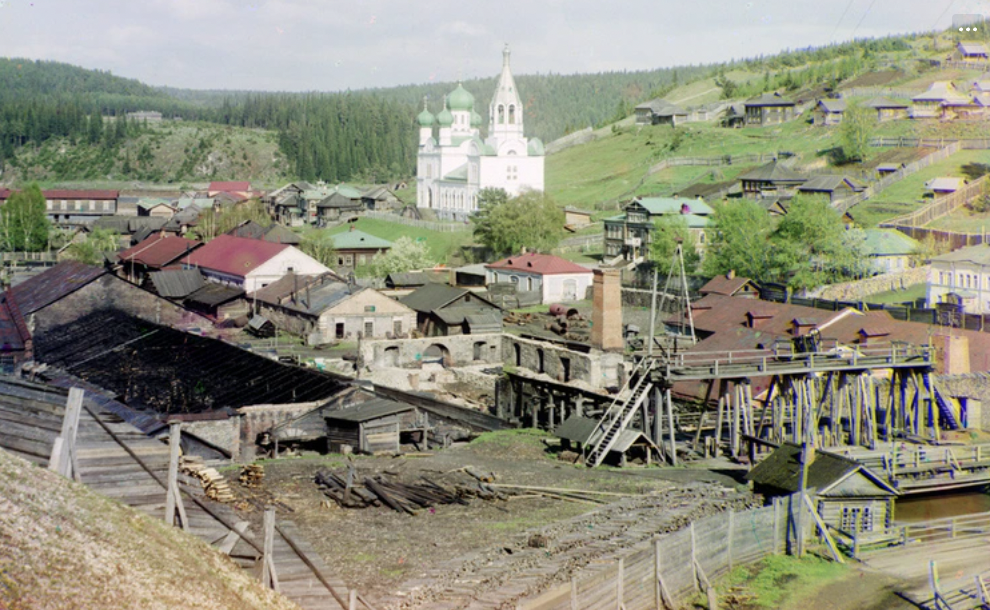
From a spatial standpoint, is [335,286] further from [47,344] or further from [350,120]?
[350,120]

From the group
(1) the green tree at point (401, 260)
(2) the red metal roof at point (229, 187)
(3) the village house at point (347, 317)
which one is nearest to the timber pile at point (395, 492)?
(3) the village house at point (347, 317)

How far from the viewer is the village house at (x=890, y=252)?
6631 centimetres

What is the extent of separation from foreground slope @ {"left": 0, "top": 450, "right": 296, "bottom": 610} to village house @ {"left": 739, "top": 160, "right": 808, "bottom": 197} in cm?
8217

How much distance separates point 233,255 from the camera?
74312mm

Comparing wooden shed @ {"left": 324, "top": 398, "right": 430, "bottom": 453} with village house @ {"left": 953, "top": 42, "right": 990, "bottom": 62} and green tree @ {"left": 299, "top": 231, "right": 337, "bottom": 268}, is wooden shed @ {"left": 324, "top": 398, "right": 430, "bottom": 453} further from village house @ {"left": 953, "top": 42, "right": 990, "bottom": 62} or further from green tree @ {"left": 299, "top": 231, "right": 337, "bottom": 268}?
village house @ {"left": 953, "top": 42, "right": 990, "bottom": 62}

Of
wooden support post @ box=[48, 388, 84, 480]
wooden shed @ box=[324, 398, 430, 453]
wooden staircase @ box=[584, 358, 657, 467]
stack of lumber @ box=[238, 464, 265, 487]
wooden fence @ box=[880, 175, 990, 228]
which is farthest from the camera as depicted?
wooden fence @ box=[880, 175, 990, 228]

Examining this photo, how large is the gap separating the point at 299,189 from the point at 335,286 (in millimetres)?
67122

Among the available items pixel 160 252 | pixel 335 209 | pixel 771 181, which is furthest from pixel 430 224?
pixel 771 181

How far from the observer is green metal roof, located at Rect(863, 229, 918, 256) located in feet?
219

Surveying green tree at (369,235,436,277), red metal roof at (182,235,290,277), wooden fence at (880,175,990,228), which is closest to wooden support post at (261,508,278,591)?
red metal roof at (182,235,290,277)

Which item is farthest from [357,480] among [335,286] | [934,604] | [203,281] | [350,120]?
[350,120]

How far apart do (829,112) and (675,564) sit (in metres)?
106

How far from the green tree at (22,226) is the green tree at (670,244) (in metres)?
56.1

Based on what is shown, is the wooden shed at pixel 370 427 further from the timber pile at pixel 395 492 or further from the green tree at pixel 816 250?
the green tree at pixel 816 250
